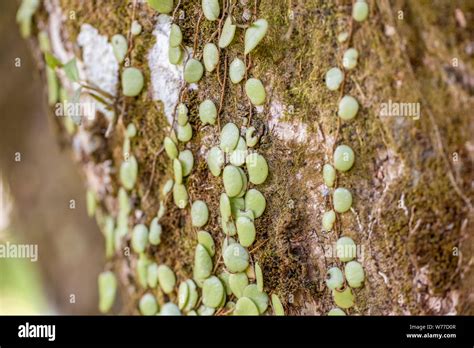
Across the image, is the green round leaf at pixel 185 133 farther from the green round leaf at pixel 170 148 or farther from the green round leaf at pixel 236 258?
the green round leaf at pixel 236 258

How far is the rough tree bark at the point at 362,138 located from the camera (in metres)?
0.74

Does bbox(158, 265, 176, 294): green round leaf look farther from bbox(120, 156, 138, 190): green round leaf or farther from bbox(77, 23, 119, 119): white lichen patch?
bbox(77, 23, 119, 119): white lichen patch

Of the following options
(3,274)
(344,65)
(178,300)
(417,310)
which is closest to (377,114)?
(344,65)

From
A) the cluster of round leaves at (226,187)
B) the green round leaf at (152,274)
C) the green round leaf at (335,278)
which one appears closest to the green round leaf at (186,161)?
the cluster of round leaves at (226,187)

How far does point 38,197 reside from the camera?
54.7 inches

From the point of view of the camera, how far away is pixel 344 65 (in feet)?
2.50

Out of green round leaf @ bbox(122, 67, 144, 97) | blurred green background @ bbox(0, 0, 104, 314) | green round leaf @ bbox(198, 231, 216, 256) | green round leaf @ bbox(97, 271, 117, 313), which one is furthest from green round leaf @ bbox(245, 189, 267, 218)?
blurred green background @ bbox(0, 0, 104, 314)

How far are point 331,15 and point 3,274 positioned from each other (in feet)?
4.23

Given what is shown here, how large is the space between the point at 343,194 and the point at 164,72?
1.39 ft

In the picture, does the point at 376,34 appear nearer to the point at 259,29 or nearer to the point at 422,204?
the point at 259,29

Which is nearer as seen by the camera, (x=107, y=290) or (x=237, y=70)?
(x=237, y=70)

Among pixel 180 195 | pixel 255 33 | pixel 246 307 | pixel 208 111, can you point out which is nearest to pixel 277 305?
pixel 246 307

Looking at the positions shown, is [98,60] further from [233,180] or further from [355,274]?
[355,274]

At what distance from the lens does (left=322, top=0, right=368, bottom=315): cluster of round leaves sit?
76 cm
